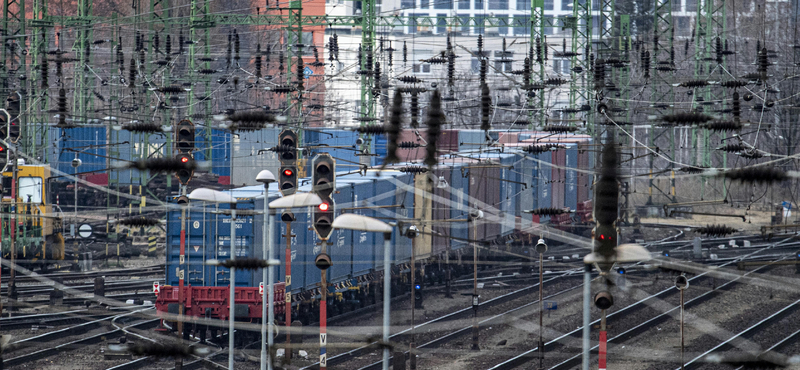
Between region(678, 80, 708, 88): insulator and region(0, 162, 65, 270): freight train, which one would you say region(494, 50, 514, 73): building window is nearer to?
region(678, 80, 708, 88): insulator

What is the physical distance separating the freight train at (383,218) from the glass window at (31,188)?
10056mm

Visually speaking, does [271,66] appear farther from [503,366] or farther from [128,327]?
[503,366]

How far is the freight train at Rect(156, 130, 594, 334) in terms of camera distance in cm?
2034

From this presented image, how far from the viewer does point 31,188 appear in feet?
101

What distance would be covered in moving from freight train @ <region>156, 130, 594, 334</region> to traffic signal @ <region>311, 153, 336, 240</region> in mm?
467

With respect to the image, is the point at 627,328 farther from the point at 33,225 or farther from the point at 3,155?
the point at 33,225

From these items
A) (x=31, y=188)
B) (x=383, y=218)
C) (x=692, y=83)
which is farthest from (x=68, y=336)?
(x=692, y=83)

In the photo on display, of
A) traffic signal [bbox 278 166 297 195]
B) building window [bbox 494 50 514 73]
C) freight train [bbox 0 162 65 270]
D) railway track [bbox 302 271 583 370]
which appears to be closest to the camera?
traffic signal [bbox 278 166 297 195]

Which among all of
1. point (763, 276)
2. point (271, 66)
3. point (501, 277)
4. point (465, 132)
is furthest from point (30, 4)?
point (763, 276)

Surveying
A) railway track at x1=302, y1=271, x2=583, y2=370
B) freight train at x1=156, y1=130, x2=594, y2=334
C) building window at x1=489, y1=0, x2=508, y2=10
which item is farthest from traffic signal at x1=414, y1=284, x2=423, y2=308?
building window at x1=489, y1=0, x2=508, y2=10

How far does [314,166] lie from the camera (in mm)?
13570

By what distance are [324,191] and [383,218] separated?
1743 mm

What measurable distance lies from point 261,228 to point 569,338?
6656 millimetres

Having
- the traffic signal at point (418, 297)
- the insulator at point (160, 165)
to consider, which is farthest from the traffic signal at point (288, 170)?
the traffic signal at point (418, 297)
